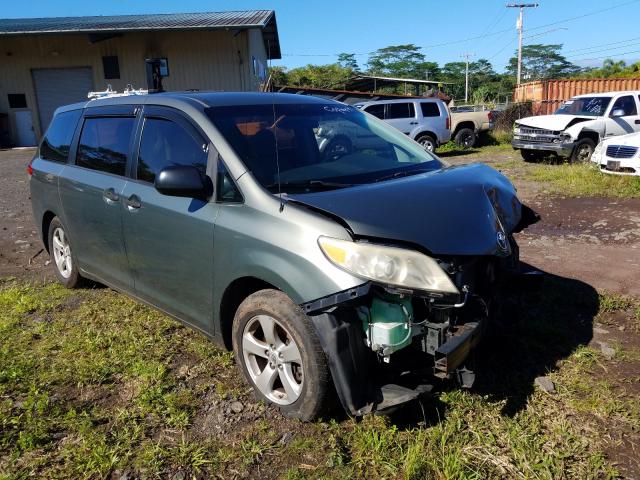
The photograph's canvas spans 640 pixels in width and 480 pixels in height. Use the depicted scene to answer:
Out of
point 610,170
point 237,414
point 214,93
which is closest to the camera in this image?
point 237,414

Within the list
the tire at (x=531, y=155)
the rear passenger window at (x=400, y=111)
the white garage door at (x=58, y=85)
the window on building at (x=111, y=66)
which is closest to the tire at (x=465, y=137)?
the rear passenger window at (x=400, y=111)

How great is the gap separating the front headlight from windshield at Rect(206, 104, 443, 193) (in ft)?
2.11

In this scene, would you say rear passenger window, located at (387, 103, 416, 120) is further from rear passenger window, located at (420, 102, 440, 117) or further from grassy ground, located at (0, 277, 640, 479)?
grassy ground, located at (0, 277, 640, 479)

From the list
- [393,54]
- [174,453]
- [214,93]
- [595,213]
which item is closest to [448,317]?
[174,453]

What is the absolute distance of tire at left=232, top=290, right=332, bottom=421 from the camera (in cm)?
261

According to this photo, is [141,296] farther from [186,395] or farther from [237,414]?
[237,414]

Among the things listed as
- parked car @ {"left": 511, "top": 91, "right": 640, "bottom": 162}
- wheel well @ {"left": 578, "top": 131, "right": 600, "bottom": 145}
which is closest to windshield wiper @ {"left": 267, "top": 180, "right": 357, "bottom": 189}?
parked car @ {"left": 511, "top": 91, "right": 640, "bottom": 162}

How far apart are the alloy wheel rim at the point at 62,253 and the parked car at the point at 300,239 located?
2.76 ft

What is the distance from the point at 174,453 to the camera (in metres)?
2.65

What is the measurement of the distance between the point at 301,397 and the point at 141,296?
1.68 meters

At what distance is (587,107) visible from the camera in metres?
14.3

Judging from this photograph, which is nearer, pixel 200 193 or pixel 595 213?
pixel 200 193

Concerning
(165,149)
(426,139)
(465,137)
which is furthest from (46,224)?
(465,137)

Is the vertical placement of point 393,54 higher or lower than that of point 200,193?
higher
